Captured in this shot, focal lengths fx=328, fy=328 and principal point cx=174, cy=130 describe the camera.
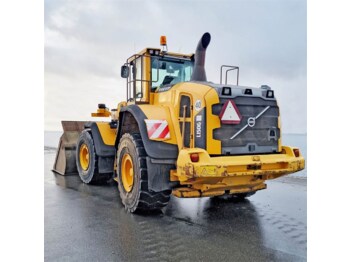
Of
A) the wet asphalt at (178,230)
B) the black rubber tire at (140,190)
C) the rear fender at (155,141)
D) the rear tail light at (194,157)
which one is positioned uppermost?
the rear fender at (155,141)

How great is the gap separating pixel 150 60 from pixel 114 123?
1670 mm

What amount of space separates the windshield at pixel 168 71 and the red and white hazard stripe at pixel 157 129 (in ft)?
3.40

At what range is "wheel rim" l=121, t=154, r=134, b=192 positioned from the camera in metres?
4.82

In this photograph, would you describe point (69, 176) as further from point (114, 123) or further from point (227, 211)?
point (227, 211)

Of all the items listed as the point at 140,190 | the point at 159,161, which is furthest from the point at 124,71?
the point at 140,190

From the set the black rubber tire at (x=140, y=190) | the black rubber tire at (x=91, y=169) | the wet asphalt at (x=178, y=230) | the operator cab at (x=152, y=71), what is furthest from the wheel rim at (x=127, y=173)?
the black rubber tire at (x=91, y=169)

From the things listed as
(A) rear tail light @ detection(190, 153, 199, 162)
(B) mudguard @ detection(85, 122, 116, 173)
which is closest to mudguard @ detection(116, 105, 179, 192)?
(A) rear tail light @ detection(190, 153, 199, 162)

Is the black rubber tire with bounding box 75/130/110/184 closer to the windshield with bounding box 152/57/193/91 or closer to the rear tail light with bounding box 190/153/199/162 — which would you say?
the windshield with bounding box 152/57/193/91

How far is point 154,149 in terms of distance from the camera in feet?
13.6

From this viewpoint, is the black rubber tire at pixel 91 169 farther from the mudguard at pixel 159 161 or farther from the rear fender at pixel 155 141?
the mudguard at pixel 159 161

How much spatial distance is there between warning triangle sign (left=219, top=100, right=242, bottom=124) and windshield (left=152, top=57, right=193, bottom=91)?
56.6 inches

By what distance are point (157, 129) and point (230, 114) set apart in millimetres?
956

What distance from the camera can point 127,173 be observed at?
4.94 meters

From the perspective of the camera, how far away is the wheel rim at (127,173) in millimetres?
4824
